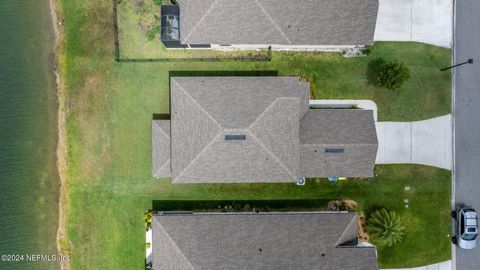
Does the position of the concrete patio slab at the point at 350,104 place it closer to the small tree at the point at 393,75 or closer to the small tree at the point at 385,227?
the small tree at the point at 393,75

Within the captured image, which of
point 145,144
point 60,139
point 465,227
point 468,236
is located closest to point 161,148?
point 145,144

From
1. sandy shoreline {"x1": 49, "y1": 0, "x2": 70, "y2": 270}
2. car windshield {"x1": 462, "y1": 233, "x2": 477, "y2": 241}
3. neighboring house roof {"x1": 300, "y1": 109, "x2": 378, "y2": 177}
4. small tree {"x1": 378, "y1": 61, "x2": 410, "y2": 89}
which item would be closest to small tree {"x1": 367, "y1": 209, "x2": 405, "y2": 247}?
neighboring house roof {"x1": 300, "y1": 109, "x2": 378, "y2": 177}

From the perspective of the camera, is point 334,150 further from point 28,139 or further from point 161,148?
point 28,139

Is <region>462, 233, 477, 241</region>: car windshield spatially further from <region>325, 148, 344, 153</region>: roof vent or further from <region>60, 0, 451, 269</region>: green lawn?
<region>325, 148, 344, 153</region>: roof vent

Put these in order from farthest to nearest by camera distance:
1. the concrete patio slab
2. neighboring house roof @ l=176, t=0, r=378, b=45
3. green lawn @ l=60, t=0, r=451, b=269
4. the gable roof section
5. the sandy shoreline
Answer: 1. the sandy shoreline
2. the concrete patio slab
3. green lawn @ l=60, t=0, r=451, b=269
4. neighboring house roof @ l=176, t=0, r=378, b=45
5. the gable roof section

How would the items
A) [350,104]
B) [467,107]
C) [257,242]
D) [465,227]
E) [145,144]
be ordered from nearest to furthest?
[257,242] → [465,227] → [145,144] → [350,104] → [467,107]

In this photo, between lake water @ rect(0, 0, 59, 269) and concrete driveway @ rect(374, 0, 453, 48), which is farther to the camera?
lake water @ rect(0, 0, 59, 269)

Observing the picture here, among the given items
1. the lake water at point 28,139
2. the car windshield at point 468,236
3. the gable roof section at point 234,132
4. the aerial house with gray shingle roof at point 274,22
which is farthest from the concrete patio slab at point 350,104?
the lake water at point 28,139
